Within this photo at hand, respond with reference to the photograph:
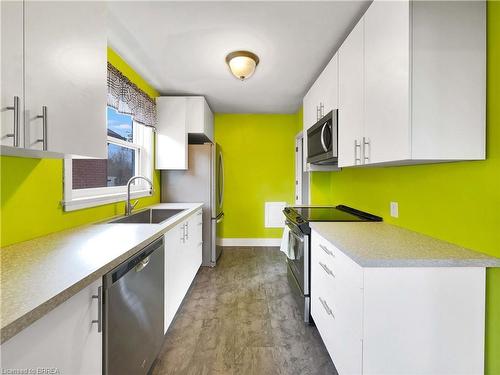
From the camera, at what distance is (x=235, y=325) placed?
2.09 m

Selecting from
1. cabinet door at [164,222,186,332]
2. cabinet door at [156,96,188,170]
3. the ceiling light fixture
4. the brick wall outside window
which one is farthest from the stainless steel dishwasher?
cabinet door at [156,96,188,170]

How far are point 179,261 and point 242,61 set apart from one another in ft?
6.15

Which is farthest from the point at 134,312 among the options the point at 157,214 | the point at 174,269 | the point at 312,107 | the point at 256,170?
the point at 256,170

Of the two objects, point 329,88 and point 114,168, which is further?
point 114,168

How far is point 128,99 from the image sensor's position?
2.36 meters

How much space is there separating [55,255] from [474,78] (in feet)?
6.67

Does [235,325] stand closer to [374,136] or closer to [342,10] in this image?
[374,136]

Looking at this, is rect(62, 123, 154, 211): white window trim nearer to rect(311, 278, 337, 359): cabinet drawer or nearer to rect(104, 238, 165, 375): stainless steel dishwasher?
rect(104, 238, 165, 375): stainless steel dishwasher

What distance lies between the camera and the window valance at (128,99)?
2121mm

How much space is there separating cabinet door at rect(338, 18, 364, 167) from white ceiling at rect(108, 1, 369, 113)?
236 mm

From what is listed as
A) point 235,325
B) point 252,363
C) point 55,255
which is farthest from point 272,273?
point 55,255

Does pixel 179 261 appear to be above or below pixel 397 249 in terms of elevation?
below

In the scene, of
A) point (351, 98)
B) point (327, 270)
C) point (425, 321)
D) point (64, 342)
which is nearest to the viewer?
point (64, 342)

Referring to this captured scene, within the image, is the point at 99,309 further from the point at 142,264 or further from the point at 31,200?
the point at 31,200
